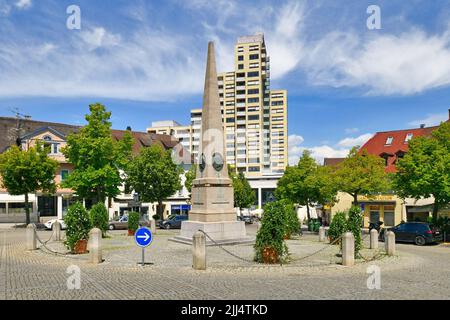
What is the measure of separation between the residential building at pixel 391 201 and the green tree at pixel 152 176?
57.2 feet

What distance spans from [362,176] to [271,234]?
2014 centimetres

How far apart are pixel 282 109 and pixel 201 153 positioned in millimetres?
Result: 87437

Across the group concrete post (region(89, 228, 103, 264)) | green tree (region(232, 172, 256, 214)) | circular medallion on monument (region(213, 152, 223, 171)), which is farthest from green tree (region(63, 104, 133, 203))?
green tree (region(232, 172, 256, 214))

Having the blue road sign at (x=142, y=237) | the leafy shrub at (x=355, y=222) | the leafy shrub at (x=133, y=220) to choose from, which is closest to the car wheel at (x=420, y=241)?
the leafy shrub at (x=355, y=222)

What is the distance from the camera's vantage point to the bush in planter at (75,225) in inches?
635

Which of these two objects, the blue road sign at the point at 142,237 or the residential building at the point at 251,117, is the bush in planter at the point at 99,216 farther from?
the residential building at the point at 251,117

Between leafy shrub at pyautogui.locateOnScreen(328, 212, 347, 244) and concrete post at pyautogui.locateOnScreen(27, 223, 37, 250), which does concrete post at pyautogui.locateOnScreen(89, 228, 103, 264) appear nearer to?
concrete post at pyautogui.locateOnScreen(27, 223, 37, 250)

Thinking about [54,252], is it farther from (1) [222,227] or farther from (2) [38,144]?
(2) [38,144]

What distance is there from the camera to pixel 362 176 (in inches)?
1229

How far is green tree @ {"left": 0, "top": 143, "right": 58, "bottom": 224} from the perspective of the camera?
36750 mm

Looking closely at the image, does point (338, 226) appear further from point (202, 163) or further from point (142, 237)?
point (142, 237)
